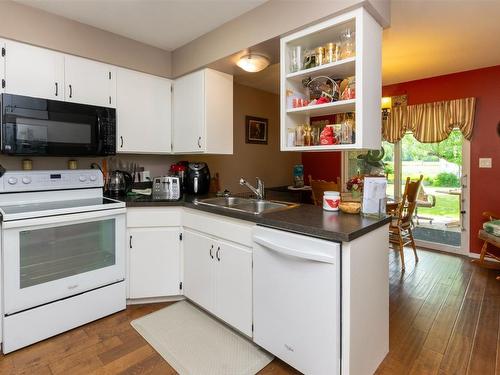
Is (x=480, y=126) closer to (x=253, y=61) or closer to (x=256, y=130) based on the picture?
(x=256, y=130)

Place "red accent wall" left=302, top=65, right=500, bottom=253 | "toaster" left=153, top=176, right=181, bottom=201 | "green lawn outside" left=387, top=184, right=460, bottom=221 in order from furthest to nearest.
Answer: "green lawn outside" left=387, top=184, right=460, bottom=221 < "red accent wall" left=302, top=65, right=500, bottom=253 < "toaster" left=153, top=176, right=181, bottom=201

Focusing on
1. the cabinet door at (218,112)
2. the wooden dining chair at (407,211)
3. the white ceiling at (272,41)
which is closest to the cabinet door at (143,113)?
the white ceiling at (272,41)

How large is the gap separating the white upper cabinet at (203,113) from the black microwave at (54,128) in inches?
24.4

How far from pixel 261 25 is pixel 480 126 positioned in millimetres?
3233

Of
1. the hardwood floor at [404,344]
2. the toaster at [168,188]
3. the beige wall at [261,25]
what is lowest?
the hardwood floor at [404,344]

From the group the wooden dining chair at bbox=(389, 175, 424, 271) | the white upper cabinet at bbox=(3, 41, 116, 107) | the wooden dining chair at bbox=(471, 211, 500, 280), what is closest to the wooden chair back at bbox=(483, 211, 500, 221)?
the wooden dining chair at bbox=(471, 211, 500, 280)

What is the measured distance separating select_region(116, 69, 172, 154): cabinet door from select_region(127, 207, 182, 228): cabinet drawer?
0.64 meters

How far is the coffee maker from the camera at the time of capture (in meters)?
2.77

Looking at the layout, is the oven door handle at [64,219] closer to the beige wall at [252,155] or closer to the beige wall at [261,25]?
the beige wall at [252,155]

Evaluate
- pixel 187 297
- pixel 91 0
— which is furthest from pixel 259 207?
pixel 91 0

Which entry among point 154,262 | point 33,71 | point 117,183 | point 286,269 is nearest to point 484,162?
point 286,269

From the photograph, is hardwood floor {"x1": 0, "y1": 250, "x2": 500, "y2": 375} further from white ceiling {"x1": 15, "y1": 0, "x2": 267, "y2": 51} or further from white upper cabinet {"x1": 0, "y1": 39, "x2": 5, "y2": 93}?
white ceiling {"x1": 15, "y1": 0, "x2": 267, "y2": 51}

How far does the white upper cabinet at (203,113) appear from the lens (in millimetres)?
2564

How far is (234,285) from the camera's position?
191cm
